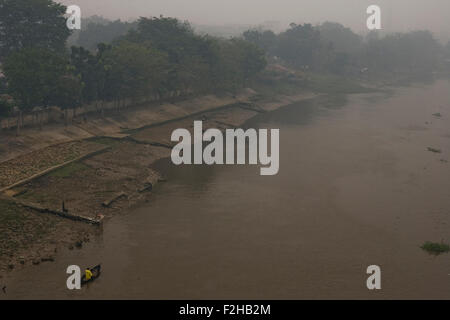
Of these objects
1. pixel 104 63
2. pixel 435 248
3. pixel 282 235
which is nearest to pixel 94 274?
pixel 282 235

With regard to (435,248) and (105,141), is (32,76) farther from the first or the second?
(435,248)

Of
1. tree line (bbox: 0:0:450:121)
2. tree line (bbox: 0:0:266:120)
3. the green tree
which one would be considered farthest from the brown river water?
tree line (bbox: 0:0:450:121)

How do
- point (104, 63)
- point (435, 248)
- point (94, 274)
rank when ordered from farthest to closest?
point (104, 63) < point (435, 248) < point (94, 274)

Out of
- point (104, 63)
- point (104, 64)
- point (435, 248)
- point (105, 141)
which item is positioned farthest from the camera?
point (104, 63)

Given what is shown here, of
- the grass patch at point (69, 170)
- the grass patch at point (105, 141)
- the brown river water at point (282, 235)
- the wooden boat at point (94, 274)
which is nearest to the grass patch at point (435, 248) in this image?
the brown river water at point (282, 235)

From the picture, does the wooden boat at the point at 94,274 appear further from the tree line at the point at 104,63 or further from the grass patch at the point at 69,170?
the tree line at the point at 104,63

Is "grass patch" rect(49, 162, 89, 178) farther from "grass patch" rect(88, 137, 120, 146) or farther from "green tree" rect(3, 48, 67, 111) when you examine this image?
"green tree" rect(3, 48, 67, 111)
